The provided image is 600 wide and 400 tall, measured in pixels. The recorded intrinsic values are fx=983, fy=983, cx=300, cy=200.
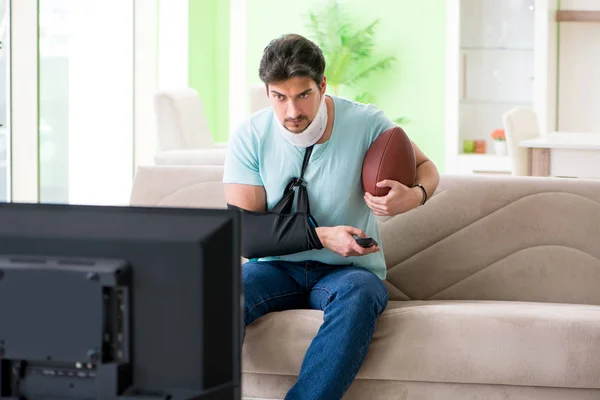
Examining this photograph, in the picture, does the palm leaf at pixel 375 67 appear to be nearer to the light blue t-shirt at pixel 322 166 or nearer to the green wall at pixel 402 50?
the green wall at pixel 402 50

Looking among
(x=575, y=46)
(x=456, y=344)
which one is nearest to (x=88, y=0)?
(x=575, y=46)

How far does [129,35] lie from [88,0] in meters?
0.84

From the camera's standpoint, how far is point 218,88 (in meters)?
8.23

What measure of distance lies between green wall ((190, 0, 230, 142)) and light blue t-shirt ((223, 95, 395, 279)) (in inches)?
209

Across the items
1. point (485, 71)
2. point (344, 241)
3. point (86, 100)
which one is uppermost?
point (485, 71)

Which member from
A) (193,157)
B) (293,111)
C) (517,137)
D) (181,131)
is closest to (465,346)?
(293,111)

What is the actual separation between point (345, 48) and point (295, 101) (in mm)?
5226

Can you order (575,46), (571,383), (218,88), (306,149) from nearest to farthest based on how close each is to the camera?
1. (571,383)
2. (306,149)
3. (575,46)
4. (218,88)

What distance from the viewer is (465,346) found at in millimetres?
2445

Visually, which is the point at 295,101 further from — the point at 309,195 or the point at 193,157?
the point at 193,157

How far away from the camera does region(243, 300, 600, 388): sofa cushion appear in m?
2.42

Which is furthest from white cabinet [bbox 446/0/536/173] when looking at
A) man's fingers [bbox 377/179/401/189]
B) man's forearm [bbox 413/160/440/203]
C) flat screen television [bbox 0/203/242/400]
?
flat screen television [bbox 0/203/242/400]

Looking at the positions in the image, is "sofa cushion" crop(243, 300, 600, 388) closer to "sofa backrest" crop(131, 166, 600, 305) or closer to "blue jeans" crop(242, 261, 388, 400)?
"blue jeans" crop(242, 261, 388, 400)

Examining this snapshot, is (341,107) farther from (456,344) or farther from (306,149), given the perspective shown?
(456,344)
